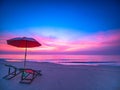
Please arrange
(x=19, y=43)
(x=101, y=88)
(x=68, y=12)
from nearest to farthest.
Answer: (x=101, y=88), (x=19, y=43), (x=68, y=12)

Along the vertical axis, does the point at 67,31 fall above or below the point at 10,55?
above

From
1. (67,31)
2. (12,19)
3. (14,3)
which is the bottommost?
(67,31)

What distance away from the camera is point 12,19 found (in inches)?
171

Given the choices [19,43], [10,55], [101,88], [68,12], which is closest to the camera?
[101,88]

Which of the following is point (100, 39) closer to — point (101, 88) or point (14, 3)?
point (101, 88)

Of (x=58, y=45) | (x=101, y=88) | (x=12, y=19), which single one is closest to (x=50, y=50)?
(x=58, y=45)

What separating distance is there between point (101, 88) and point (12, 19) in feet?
9.21

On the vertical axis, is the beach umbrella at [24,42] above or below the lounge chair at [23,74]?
above

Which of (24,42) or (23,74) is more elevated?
Result: (24,42)

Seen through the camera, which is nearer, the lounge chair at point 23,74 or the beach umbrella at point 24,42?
the lounge chair at point 23,74

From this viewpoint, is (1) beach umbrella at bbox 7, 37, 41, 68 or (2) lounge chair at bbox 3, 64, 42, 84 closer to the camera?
(2) lounge chair at bbox 3, 64, 42, 84

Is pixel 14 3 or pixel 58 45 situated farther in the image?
pixel 58 45

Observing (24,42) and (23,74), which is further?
(24,42)

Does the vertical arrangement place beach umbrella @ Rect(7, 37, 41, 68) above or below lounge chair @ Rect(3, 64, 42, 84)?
above
